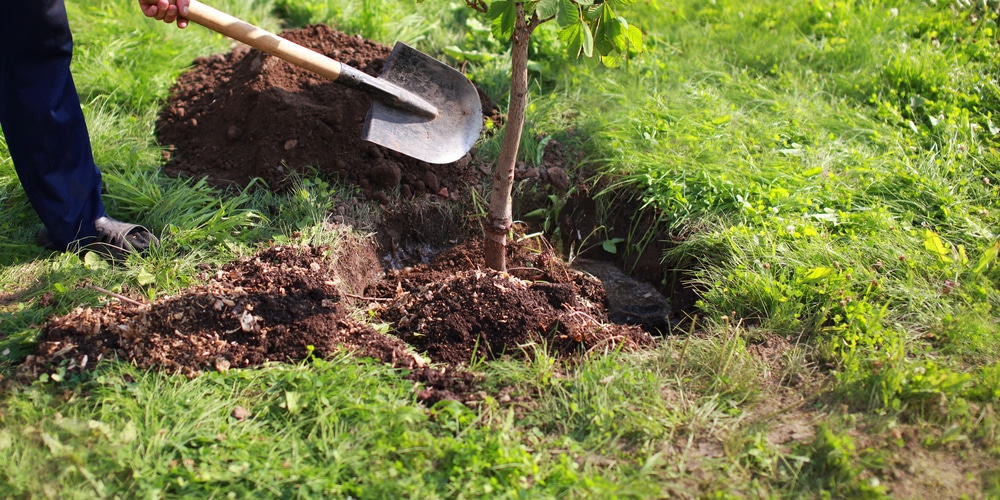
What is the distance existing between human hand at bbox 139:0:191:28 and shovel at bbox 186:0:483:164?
115mm

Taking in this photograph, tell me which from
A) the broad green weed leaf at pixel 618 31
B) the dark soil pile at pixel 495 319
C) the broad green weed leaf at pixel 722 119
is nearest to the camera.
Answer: the broad green weed leaf at pixel 618 31

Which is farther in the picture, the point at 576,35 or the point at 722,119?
the point at 722,119

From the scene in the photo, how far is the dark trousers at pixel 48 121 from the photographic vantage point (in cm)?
266

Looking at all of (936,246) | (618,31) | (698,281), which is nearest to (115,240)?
(618,31)

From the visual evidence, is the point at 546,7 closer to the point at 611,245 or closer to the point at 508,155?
the point at 508,155

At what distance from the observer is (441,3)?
16.4 ft

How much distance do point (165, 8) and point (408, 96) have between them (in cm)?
110

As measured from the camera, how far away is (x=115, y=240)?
10.3ft

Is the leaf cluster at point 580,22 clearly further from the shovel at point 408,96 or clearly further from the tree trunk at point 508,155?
Answer: the shovel at point 408,96

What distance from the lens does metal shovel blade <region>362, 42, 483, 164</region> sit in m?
3.43

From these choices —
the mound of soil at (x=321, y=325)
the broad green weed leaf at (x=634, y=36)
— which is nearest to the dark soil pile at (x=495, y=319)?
the mound of soil at (x=321, y=325)

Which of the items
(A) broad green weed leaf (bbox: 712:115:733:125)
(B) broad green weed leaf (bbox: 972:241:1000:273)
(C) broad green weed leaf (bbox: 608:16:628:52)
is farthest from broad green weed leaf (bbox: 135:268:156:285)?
(B) broad green weed leaf (bbox: 972:241:1000:273)

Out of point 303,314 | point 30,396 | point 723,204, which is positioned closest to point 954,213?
point 723,204

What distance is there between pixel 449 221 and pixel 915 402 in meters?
2.18
